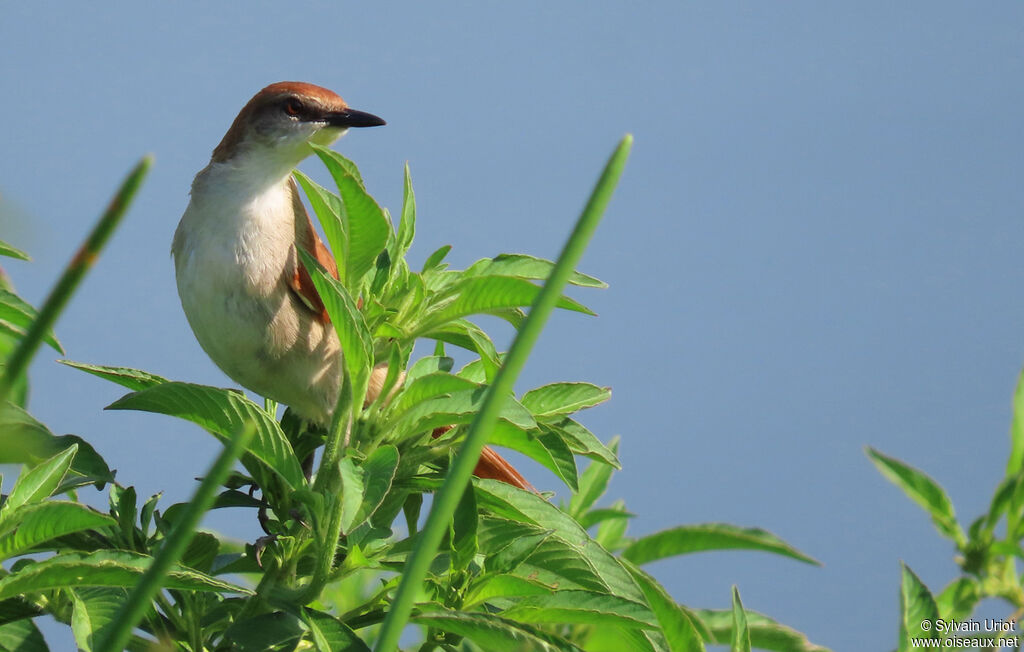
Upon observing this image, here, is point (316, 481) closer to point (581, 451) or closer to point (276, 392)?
point (581, 451)

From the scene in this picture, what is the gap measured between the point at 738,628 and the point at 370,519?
575 mm

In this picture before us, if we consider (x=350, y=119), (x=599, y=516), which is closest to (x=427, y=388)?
(x=599, y=516)

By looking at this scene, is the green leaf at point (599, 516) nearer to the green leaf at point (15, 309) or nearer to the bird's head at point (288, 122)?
the green leaf at point (15, 309)

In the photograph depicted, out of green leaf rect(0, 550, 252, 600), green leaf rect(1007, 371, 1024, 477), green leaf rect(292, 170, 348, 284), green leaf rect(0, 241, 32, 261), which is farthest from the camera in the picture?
green leaf rect(1007, 371, 1024, 477)

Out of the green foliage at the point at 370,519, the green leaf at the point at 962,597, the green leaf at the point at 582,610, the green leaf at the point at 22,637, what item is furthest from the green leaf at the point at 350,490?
the green leaf at the point at 962,597

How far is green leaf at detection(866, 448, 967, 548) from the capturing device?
2.03m

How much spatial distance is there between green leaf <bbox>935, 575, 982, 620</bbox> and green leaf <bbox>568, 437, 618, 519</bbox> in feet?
2.33

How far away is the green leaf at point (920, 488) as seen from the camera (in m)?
2.03

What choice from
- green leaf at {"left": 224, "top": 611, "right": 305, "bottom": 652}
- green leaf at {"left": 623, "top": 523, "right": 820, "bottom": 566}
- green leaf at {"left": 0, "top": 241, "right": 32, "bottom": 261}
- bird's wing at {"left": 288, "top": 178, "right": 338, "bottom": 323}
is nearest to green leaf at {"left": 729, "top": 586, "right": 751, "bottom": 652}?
green leaf at {"left": 623, "top": 523, "right": 820, "bottom": 566}

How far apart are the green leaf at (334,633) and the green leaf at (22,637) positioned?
1.30ft

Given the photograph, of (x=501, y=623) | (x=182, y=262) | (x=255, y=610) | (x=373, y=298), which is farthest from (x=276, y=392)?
(x=501, y=623)

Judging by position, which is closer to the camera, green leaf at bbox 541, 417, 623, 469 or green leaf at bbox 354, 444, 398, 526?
green leaf at bbox 354, 444, 398, 526

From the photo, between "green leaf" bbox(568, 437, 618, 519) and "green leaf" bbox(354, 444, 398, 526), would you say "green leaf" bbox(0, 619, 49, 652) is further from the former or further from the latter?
"green leaf" bbox(568, 437, 618, 519)

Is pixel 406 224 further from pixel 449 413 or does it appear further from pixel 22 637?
pixel 22 637
